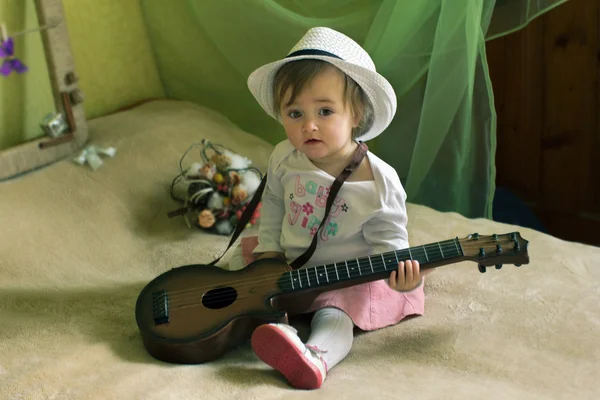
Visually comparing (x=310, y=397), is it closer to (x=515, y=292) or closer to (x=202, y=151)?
(x=515, y=292)

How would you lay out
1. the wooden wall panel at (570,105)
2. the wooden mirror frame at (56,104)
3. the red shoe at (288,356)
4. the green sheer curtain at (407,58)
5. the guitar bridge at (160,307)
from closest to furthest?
the red shoe at (288,356) → the guitar bridge at (160,307) → the green sheer curtain at (407,58) → the wooden mirror frame at (56,104) → the wooden wall panel at (570,105)

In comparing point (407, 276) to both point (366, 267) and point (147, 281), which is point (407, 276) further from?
point (147, 281)

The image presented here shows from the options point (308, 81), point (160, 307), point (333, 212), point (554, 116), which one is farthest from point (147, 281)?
point (554, 116)

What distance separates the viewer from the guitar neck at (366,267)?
1.15 m

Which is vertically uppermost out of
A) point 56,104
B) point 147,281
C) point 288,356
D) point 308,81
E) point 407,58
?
point 308,81

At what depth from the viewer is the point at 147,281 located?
4.99 ft

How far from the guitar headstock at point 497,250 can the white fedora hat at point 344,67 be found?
30 cm

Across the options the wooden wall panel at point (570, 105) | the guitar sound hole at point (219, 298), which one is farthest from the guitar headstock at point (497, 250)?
the wooden wall panel at point (570, 105)

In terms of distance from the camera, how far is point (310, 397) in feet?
3.42

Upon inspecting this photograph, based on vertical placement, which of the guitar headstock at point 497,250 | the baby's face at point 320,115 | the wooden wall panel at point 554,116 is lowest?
the wooden wall panel at point 554,116

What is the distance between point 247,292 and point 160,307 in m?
0.16

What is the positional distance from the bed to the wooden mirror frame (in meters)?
0.04

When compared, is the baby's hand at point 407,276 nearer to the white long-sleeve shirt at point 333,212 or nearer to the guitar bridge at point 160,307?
the white long-sleeve shirt at point 333,212

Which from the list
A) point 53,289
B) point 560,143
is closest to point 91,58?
point 53,289
